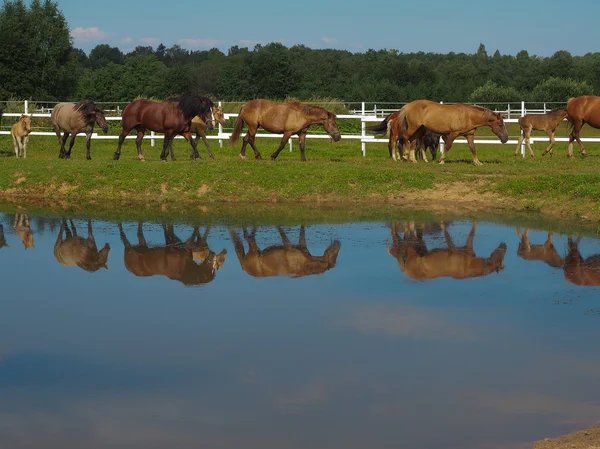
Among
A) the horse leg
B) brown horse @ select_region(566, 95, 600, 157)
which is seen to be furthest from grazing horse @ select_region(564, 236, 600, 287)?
brown horse @ select_region(566, 95, 600, 157)

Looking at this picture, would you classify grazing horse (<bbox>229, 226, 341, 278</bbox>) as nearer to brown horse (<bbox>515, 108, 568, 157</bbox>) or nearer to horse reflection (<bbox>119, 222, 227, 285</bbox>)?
horse reflection (<bbox>119, 222, 227, 285</bbox>)

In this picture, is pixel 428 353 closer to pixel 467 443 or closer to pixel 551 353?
pixel 551 353

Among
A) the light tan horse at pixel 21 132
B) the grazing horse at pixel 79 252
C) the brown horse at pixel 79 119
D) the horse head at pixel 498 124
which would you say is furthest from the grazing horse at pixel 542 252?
the light tan horse at pixel 21 132

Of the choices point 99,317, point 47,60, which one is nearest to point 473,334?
point 99,317

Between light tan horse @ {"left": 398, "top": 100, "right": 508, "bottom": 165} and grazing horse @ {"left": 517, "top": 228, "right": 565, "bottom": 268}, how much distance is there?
8375 mm

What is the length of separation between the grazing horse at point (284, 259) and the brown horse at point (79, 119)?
430 inches

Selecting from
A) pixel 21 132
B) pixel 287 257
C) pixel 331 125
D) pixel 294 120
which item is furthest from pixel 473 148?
pixel 21 132

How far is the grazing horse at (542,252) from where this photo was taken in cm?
1352

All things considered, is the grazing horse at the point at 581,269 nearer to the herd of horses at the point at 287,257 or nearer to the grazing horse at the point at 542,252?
the herd of horses at the point at 287,257

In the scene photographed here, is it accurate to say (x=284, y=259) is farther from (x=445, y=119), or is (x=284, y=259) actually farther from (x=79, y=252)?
(x=445, y=119)

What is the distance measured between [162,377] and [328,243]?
6998mm

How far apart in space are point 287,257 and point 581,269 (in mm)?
4129

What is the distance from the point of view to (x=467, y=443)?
680 centimetres

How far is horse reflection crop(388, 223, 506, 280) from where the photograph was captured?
12.8m
